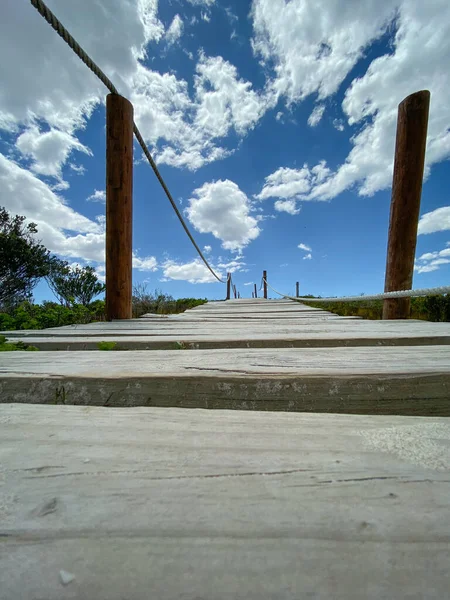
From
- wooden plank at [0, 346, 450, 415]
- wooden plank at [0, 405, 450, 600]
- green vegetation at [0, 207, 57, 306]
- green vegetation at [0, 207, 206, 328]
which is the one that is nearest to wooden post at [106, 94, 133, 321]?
wooden plank at [0, 346, 450, 415]

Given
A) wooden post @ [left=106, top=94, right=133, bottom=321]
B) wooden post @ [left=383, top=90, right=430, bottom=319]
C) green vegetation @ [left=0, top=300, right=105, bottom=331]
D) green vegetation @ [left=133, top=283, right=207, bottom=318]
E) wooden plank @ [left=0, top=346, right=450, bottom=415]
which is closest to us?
wooden plank @ [left=0, top=346, right=450, bottom=415]

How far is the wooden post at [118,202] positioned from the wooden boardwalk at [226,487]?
155 cm

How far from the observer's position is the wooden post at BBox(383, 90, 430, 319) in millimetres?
2258

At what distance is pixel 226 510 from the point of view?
0.97 ft

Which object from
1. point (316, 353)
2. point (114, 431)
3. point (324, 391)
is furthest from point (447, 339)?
point (114, 431)

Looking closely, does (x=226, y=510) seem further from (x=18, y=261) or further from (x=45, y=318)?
(x=18, y=261)

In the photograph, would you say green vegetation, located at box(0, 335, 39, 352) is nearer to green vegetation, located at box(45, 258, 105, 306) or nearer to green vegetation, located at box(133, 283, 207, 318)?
green vegetation, located at box(133, 283, 207, 318)

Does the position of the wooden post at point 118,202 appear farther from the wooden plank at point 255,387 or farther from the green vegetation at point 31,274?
the green vegetation at point 31,274

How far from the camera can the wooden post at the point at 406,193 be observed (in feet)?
7.41

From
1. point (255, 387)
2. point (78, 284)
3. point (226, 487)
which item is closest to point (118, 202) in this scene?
point (255, 387)

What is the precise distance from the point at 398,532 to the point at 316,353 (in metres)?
0.60

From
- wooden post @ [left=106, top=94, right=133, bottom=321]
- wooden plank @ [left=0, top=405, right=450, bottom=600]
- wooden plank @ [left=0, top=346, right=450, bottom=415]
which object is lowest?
wooden plank @ [left=0, top=405, right=450, bottom=600]

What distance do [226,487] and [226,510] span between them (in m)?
0.03

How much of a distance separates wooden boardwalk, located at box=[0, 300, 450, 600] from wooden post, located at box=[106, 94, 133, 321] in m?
1.55
